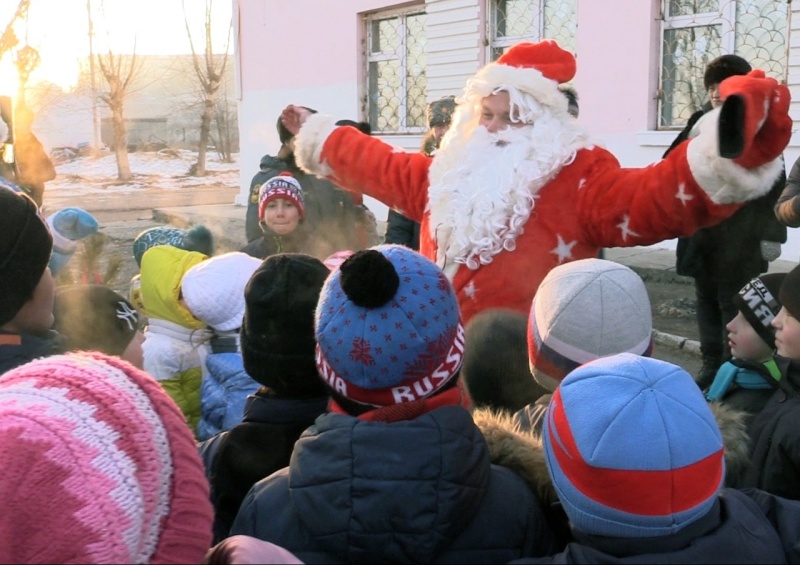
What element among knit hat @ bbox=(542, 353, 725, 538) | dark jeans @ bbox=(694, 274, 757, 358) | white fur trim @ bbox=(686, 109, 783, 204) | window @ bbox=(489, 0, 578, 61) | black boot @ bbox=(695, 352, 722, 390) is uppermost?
window @ bbox=(489, 0, 578, 61)

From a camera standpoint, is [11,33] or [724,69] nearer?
[724,69]

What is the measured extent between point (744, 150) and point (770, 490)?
0.85m

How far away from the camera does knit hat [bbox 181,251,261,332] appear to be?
2.56 m

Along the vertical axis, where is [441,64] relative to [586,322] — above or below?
above

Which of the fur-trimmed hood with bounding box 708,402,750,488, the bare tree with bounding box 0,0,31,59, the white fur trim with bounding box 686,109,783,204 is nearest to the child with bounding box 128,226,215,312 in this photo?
the white fur trim with bounding box 686,109,783,204

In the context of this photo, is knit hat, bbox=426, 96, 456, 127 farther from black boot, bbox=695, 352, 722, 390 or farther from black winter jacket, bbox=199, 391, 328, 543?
black winter jacket, bbox=199, 391, 328, 543

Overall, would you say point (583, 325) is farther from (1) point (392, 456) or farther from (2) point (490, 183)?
(2) point (490, 183)

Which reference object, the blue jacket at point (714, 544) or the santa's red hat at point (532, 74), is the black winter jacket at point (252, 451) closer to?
the blue jacket at point (714, 544)

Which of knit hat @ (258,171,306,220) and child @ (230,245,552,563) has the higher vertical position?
knit hat @ (258,171,306,220)

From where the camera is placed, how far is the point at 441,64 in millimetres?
10180

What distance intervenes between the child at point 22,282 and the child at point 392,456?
644 mm

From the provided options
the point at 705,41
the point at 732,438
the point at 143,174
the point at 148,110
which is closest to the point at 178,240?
the point at 732,438

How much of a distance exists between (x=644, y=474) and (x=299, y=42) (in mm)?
12551

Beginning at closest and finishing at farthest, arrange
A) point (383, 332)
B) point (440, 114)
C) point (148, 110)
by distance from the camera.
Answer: point (383, 332)
point (440, 114)
point (148, 110)
